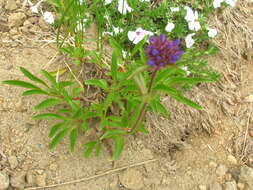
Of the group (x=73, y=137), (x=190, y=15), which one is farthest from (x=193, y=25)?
(x=73, y=137)

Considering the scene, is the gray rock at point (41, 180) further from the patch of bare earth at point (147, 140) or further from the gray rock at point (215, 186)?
the gray rock at point (215, 186)

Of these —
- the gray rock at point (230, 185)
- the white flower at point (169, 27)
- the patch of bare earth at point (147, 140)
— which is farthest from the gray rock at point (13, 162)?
the white flower at point (169, 27)

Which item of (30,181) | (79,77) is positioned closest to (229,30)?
(79,77)

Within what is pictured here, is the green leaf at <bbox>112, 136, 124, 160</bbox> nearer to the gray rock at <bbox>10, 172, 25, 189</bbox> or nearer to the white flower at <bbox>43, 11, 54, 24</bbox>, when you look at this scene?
the gray rock at <bbox>10, 172, 25, 189</bbox>

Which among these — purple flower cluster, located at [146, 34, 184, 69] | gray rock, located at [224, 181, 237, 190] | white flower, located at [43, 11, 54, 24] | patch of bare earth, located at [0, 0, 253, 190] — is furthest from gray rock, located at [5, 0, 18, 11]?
gray rock, located at [224, 181, 237, 190]

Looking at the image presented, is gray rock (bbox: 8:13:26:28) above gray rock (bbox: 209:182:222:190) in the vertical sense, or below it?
above

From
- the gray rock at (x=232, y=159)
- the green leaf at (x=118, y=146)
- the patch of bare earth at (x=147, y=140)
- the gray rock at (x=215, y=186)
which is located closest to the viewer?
the green leaf at (x=118, y=146)

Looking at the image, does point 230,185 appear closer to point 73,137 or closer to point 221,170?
point 221,170
